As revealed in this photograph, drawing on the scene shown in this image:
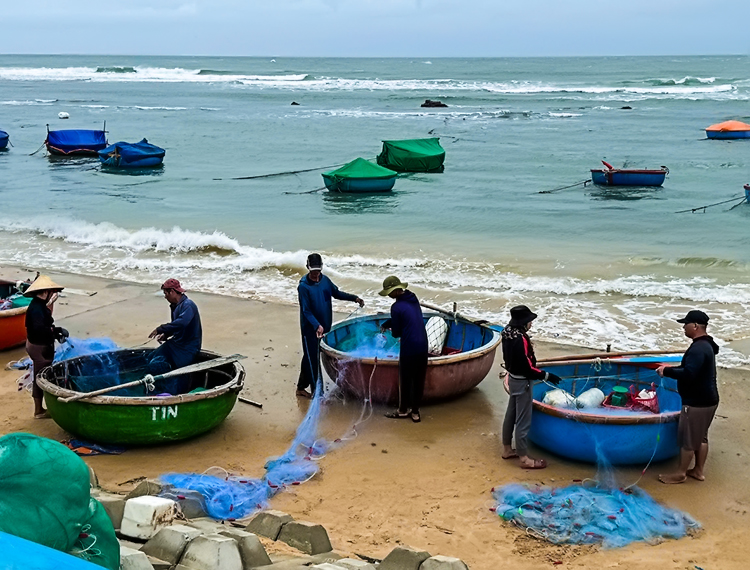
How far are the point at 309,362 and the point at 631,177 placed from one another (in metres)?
22.6

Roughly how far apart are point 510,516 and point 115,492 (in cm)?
323

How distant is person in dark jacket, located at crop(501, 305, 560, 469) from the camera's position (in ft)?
25.3

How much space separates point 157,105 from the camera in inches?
2896

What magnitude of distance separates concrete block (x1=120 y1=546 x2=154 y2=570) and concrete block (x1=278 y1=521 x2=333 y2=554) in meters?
1.28

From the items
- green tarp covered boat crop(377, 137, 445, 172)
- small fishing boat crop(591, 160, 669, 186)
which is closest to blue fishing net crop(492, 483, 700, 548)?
small fishing boat crop(591, 160, 669, 186)

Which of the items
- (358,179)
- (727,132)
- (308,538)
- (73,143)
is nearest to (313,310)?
(308,538)

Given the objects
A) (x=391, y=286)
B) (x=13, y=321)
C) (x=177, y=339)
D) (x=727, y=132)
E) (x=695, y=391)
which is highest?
(x=727, y=132)

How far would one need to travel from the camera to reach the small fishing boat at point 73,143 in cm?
4084

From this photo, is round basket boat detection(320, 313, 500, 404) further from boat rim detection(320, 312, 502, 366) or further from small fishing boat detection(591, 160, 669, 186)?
small fishing boat detection(591, 160, 669, 186)

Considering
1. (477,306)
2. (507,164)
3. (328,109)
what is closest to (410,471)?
(477,306)

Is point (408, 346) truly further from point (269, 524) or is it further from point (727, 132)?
point (727, 132)

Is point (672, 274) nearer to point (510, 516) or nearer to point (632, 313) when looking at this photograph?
point (632, 313)

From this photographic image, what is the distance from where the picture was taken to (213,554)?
511 cm

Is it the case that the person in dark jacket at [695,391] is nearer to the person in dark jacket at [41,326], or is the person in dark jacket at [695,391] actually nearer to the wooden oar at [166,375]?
the wooden oar at [166,375]
